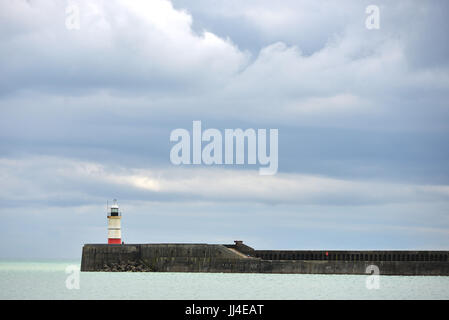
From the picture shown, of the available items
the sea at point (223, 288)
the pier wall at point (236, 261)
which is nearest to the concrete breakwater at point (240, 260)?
the pier wall at point (236, 261)

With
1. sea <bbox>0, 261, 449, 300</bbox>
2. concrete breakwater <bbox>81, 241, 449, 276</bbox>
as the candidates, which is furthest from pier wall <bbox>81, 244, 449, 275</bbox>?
sea <bbox>0, 261, 449, 300</bbox>

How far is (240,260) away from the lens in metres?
62.8

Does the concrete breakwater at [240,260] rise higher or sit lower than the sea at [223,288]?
higher

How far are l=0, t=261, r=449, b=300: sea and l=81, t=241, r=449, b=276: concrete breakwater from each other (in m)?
0.79

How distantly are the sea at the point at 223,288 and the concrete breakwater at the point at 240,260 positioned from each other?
0.79m

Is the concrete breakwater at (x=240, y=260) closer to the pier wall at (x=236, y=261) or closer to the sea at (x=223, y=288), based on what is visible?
the pier wall at (x=236, y=261)

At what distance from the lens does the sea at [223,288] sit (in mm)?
50062

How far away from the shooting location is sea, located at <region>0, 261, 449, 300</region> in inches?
1971

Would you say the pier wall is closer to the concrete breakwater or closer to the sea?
the concrete breakwater

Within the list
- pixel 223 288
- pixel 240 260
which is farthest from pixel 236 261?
pixel 223 288

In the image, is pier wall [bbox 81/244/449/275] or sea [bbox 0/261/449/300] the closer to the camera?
sea [bbox 0/261/449/300]

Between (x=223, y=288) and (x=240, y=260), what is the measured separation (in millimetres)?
8271

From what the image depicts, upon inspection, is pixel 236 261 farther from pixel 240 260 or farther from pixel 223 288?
pixel 223 288
